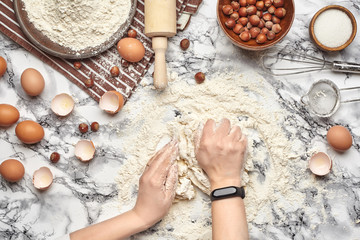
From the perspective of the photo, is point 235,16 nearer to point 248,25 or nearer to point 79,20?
point 248,25

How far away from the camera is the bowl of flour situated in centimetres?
135

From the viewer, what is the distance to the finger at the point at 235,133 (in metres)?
1.35

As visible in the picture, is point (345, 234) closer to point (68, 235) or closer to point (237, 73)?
point (237, 73)

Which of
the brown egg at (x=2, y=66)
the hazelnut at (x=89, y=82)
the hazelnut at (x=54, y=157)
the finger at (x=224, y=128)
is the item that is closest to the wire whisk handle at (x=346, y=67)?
the finger at (x=224, y=128)

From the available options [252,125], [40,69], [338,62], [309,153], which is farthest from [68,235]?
[338,62]

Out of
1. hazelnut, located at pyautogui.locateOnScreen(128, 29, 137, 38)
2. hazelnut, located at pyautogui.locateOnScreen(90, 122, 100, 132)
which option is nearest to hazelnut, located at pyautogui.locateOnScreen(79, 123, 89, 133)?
hazelnut, located at pyautogui.locateOnScreen(90, 122, 100, 132)

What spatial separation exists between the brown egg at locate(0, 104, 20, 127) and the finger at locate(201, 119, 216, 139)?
606 millimetres

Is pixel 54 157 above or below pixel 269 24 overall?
below

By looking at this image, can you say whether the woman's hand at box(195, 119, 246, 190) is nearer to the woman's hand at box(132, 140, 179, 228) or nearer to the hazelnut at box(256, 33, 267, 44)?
the woman's hand at box(132, 140, 179, 228)

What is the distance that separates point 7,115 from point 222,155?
0.69 meters

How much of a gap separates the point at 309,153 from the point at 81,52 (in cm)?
82

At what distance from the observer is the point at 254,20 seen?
1356 mm

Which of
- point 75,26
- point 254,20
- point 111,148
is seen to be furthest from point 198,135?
point 75,26

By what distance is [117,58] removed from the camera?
1426 millimetres
